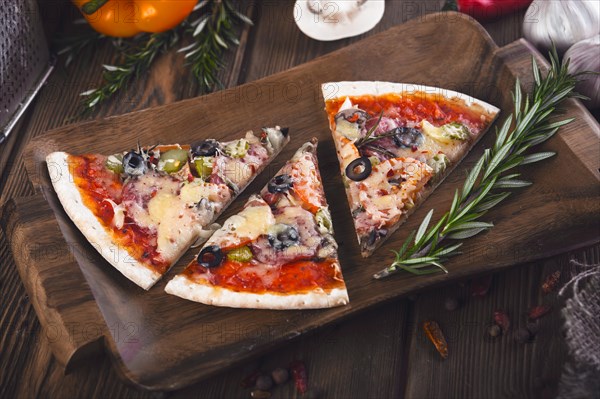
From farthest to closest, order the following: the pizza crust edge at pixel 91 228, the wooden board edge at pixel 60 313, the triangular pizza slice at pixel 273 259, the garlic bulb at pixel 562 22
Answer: the garlic bulb at pixel 562 22 < the pizza crust edge at pixel 91 228 < the triangular pizza slice at pixel 273 259 < the wooden board edge at pixel 60 313

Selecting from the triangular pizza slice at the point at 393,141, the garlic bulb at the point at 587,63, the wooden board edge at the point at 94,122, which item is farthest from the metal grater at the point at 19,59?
the garlic bulb at the point at 587,63

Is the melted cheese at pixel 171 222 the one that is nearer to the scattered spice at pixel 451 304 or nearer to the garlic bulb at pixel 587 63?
the scattered spice at pixel 451 304

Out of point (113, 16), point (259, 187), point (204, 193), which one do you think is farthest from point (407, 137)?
point (113, 16)

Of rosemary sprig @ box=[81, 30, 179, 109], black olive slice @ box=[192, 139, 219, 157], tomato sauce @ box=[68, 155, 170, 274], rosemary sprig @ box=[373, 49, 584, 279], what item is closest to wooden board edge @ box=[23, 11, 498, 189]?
tomato sauce @ box=[68, 155, 170, 274]

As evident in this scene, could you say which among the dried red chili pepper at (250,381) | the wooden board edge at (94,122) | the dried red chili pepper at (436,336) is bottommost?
the dried red chili pepper at (250,381)

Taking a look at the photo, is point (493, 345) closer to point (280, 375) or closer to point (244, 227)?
point (280, 375)

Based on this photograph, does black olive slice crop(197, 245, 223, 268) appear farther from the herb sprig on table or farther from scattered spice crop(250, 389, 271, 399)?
the herb sprig on table
